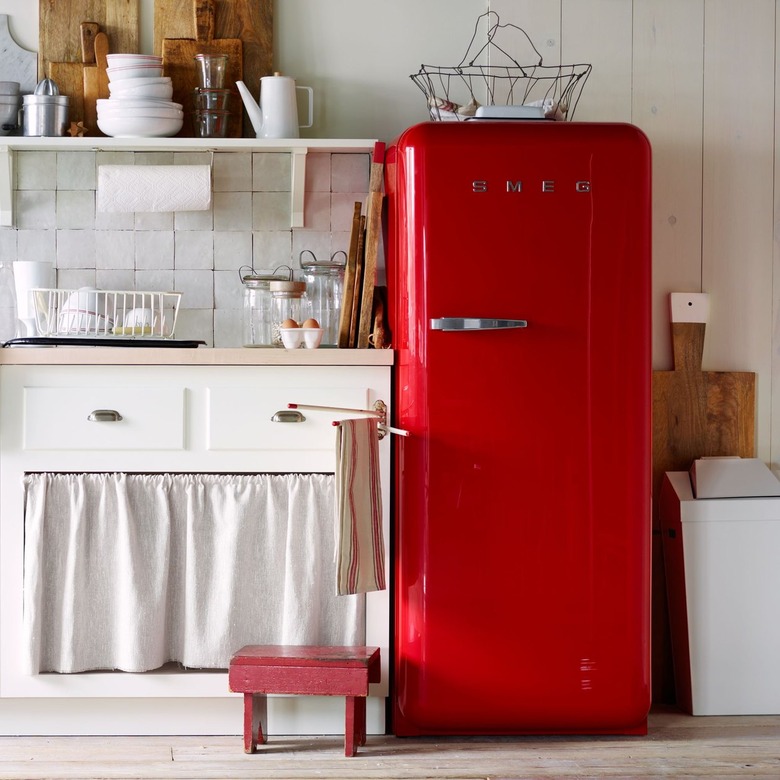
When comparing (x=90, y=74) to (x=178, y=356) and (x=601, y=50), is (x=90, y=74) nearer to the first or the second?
(x=178, y=356)

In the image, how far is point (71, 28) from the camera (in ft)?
9.70

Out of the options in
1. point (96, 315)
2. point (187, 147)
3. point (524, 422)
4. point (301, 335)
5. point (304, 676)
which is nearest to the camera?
point (304, 676)

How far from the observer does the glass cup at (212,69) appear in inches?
113

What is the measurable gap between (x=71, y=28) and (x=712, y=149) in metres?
1.90

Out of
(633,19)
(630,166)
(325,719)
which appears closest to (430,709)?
(325,719)

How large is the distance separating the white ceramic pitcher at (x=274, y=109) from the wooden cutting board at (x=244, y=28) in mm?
129

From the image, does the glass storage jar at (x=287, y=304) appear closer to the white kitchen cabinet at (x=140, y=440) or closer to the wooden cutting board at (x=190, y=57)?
the white kitchen cabinet at (x=140, y=440)

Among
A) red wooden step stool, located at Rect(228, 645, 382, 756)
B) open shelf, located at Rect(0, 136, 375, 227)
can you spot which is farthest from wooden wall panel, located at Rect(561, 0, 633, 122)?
red wooden step stool, located at Rect(228, 645, 382, 756)

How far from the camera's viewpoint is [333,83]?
301cm

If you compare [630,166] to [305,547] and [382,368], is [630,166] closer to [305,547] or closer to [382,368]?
[382,368]

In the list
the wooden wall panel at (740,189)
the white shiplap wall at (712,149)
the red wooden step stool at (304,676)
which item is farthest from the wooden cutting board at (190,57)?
the red wooden step stool at (304,676)

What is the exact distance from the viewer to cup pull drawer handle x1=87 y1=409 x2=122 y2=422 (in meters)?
2.48

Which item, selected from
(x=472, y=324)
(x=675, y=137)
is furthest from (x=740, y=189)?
(x=472, y=324)

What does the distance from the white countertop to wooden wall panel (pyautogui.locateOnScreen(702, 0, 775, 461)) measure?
1.16 m
